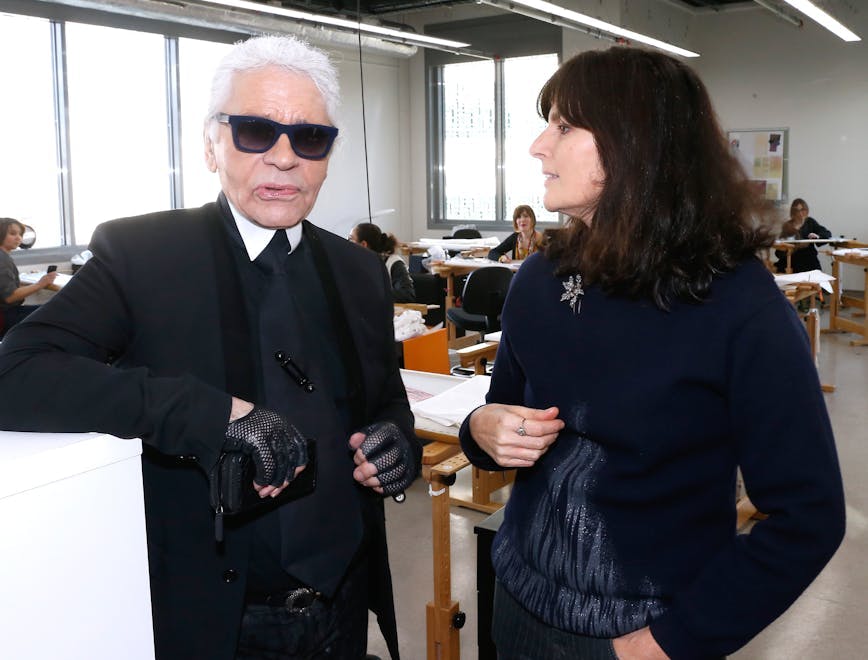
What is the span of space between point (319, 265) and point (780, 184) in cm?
1150

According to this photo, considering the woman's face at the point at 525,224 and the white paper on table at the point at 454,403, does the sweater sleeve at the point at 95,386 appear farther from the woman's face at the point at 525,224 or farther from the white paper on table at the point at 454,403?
the woman's face at the point at 525,224

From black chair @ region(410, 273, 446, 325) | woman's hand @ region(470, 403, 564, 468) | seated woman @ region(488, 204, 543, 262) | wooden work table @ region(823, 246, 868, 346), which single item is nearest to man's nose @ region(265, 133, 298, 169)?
woman's hand @ region(470, 403, 564, 468)

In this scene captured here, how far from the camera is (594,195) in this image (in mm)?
1163

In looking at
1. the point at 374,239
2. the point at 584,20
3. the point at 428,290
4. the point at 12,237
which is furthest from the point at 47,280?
the point at 584,20

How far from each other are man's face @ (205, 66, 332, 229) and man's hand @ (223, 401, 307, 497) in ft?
1.18

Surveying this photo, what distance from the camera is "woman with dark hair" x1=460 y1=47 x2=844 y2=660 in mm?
1011

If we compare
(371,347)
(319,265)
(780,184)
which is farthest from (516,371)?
(780,184)

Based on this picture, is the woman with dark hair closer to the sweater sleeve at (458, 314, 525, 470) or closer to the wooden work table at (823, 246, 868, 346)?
the sweater sleeve at (458, 314, 525, 470)

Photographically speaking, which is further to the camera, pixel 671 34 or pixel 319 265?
pixel 671 34

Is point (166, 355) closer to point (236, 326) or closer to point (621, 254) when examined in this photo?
point (236, 326)

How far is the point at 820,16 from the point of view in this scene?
831 centimetres

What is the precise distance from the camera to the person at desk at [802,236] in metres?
9.91

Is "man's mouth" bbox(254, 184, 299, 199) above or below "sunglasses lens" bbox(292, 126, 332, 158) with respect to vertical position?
below

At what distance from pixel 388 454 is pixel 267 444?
0.93 feet
